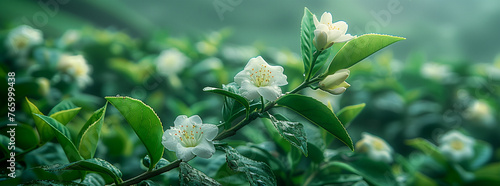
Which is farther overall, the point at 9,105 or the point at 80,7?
the point at 80,7

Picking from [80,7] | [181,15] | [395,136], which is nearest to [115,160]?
[395,136]

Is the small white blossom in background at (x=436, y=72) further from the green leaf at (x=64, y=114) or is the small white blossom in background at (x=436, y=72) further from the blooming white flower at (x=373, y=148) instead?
the green leaf at (x=64, y=114)

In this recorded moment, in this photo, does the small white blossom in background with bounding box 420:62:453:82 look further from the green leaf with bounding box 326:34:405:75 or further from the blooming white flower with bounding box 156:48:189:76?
the green leaf with bounding box 326:34:405:75

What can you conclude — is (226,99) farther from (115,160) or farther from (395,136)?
(395,136)

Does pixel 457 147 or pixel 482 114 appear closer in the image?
pixel 457 147

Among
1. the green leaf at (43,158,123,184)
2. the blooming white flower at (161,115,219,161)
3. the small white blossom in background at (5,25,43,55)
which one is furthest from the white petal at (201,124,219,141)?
the small white blossom in background at (5,25,43,55)

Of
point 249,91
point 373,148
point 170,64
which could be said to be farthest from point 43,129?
point 170,64

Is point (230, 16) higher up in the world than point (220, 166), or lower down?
higher up

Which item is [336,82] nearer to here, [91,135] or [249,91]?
[249,91]
